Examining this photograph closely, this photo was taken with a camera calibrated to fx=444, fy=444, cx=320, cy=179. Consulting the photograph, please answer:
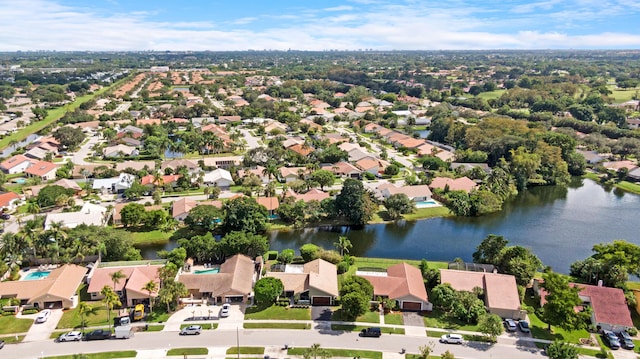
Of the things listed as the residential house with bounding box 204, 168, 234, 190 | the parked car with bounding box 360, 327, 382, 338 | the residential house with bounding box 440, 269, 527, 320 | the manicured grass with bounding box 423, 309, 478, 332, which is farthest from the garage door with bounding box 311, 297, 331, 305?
the residential house with bounding box 204, 168, 234, 190

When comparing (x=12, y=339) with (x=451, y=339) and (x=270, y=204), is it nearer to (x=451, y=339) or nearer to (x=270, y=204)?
(x=270, y=204)

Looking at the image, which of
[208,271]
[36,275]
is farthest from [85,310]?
[36,275]

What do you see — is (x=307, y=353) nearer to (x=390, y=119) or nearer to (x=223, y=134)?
(x=223, y=134)

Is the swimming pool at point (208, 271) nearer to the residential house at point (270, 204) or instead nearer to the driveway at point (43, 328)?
the driveway at point (43, 328)

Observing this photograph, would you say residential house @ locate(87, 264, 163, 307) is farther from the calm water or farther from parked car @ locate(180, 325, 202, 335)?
the calm water

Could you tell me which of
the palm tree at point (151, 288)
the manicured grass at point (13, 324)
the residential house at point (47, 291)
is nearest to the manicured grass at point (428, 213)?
the palm tree at point (151, 288)
